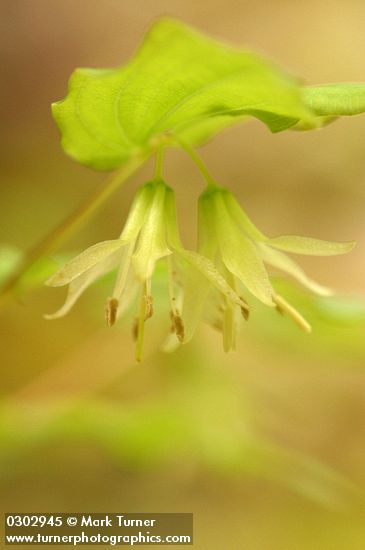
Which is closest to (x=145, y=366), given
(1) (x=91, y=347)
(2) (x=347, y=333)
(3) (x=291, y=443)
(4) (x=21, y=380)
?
(1) (x=91, y=347)

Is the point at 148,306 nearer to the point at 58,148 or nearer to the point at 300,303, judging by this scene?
Result: the point at 300,303

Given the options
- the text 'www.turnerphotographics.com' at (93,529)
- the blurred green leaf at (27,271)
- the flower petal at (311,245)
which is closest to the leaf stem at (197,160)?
the flower petal at (311,245)

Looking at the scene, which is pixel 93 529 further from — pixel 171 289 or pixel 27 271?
pixel 171 289

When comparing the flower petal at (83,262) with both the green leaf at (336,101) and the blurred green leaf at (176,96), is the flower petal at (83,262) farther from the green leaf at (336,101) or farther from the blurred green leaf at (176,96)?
the green leaf at (336,101)

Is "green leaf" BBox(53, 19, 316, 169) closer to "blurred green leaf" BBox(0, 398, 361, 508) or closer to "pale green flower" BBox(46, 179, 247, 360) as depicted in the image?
Result: "pale green flower" BBox(46, 179, 247, 360)

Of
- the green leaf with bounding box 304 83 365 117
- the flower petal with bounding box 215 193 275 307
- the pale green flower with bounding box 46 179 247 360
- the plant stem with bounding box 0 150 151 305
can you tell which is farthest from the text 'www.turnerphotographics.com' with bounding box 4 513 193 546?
the green leaf with bounding box 304 83 365 117

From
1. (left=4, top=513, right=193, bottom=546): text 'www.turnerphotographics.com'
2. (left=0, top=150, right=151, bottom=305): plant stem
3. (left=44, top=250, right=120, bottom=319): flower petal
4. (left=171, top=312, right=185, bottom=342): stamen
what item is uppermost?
(left=0, top=150, right=151, bottom=305): plant stem
